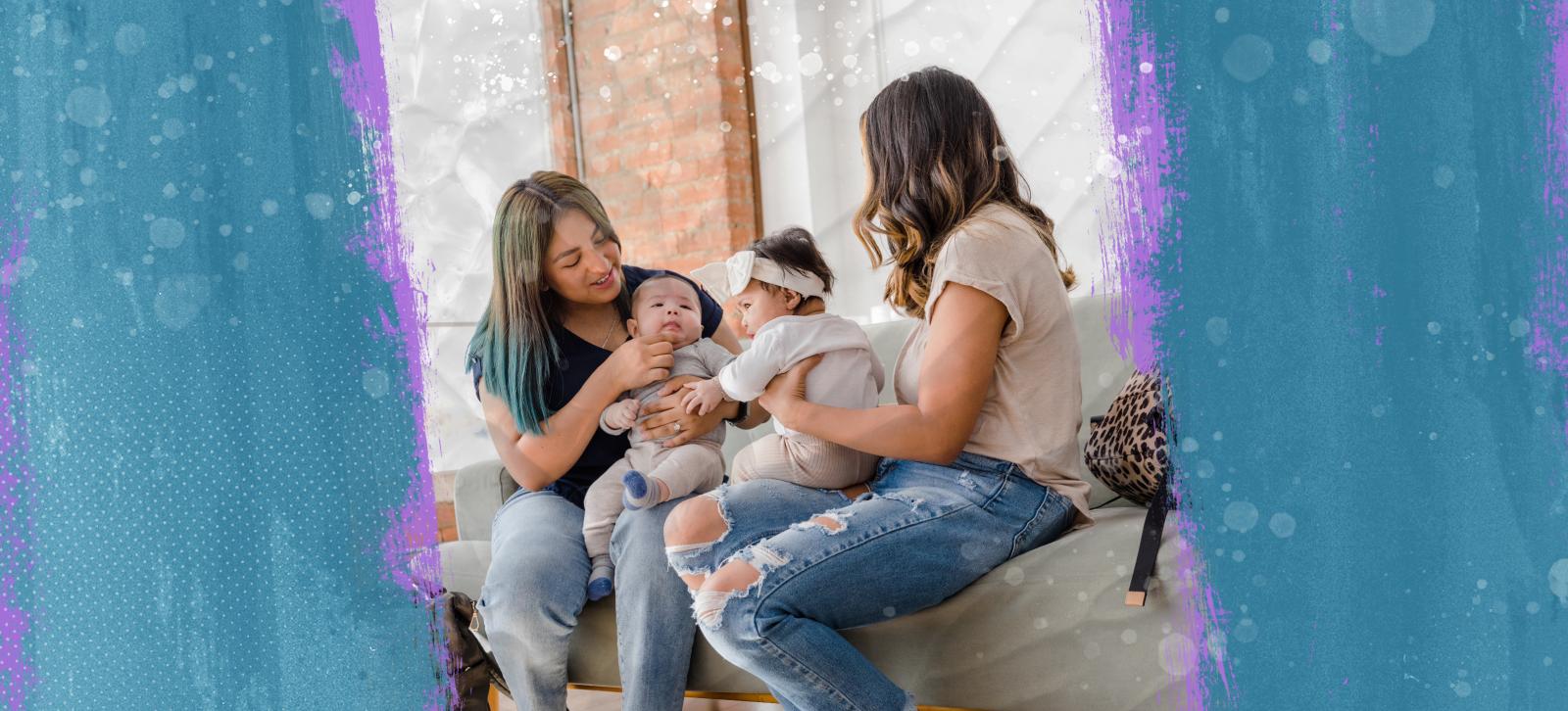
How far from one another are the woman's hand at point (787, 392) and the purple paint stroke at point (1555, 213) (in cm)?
86

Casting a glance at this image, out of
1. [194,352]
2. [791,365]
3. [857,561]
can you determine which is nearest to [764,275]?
[791,365]

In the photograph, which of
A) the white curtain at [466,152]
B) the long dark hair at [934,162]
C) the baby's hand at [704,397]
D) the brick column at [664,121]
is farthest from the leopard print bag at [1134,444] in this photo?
the white curtain at [466,152]

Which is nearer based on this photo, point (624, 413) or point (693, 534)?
point (693, 534)

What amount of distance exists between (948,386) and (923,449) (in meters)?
0.08

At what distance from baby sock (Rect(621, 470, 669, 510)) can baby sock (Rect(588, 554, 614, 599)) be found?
0.10m

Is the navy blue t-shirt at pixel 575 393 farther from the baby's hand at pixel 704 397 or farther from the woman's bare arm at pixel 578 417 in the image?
the baby's hand at pixel 704 397

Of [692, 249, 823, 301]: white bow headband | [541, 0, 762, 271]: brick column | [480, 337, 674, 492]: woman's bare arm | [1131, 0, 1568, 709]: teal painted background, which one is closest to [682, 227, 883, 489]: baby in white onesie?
[692, 249, 823, 301]: white bow headband

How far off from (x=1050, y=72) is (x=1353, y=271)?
261 centimetres

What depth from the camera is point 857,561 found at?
4.44 ft

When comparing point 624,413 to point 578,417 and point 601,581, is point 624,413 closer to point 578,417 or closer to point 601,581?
point 578,417

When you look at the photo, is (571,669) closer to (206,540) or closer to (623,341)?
(623,341)

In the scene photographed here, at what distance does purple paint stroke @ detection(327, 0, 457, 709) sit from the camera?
97 cm

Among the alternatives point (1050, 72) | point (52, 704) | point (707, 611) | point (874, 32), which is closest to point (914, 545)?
point (707, 611)

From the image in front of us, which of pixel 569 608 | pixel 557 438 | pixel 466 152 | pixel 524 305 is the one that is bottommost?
pixel 569 608
